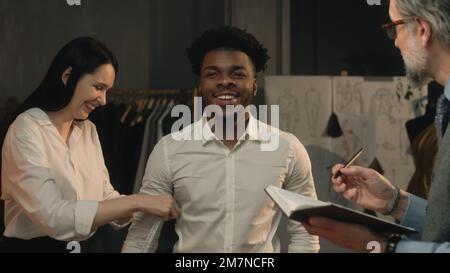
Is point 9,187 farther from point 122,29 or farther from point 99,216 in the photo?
point 122,29

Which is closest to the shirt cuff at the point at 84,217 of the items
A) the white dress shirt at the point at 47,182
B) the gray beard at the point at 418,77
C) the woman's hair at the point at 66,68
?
the white dress shirt at the point at 47,182

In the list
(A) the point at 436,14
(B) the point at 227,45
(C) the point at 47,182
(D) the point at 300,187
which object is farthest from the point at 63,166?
(A) the point at 436,14

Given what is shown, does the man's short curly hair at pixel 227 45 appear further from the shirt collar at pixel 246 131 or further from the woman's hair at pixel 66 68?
the woman's hair at pixel 66 68

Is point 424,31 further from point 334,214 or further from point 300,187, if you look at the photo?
point 300,187

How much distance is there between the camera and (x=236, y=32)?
198cm

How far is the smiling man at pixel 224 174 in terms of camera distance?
1929 millimetres

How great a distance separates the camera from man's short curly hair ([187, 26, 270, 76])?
196 cm

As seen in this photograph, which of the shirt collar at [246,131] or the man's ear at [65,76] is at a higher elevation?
the man's ear at [65,76]

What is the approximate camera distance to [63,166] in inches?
76.3

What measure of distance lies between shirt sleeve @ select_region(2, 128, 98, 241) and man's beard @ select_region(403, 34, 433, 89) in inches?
37.7

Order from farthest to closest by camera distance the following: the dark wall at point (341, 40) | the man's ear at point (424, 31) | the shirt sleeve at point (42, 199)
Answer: the dark wall at point (341, 40), the shirt sleeve at point (42, 199), the man's ear at point (424, 31)

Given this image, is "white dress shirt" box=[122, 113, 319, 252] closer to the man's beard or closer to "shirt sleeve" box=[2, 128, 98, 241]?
"shirt sleeve" box=[2, 128, 98, 241]

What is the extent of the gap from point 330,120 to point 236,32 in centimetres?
43

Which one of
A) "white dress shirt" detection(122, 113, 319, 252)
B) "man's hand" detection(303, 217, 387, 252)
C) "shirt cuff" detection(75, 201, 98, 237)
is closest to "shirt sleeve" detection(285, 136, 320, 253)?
"white dress shirt" detection(122, 113, 319, 252)
